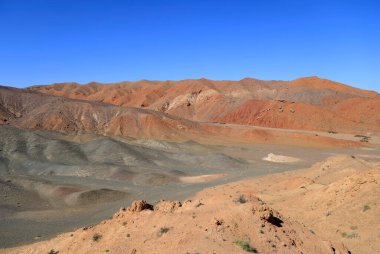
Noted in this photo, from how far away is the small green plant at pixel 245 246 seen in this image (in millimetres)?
12454

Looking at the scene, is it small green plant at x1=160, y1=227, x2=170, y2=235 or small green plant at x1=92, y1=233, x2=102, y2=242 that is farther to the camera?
small green plant at x1=92, y1=233, x2=102, y2=242

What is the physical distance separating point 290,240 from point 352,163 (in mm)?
21850

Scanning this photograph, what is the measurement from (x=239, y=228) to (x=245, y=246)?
108 cm

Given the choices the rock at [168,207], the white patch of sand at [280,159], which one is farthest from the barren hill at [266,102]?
the rock at [168,207]

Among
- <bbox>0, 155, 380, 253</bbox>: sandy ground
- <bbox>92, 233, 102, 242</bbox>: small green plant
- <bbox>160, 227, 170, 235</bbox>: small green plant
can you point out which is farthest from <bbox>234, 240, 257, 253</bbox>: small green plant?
<bbox>92, 233, 102, 242</bbox>: small green plant

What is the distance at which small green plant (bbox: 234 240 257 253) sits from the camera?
12.5 meters

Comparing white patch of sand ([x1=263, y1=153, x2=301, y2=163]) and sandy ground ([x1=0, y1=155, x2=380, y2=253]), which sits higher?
sandy ground ([x1=0, y1=155, x2=380, y2=253])

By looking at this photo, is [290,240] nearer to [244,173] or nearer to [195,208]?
[195,208]

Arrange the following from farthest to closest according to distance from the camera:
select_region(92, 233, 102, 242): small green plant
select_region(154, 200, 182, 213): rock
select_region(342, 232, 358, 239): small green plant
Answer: select_region(342, 232, 358, 239): small green plant
select_region(154, 200, 182, 213): rock
select_region(92, 233, 102, 242): small green plant

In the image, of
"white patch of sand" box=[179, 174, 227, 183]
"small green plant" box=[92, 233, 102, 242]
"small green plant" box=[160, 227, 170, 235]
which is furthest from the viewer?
"white patch of sand" box=[179, 174, 227, 183]

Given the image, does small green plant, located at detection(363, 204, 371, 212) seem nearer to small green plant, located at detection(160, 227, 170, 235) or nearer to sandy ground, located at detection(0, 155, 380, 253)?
sandy ground, located at detection(0, 155, 380, 253)

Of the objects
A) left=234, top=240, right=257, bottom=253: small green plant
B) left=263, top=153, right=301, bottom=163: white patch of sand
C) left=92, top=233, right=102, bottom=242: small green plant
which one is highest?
left=234, top=240, right=257, bottom=253: small green plant

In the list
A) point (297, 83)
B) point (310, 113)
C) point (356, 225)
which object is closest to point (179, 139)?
point (310, 113)

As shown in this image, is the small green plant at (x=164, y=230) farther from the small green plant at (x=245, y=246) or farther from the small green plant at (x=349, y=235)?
the small green plant at (x=349, y=235)
